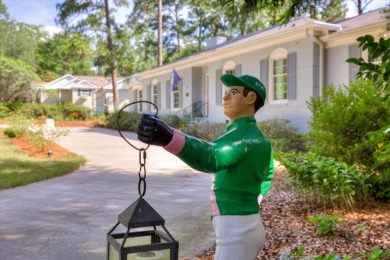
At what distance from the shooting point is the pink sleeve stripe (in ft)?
5.05

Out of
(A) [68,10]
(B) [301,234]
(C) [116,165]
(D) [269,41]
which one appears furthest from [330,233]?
(A) [68,10]

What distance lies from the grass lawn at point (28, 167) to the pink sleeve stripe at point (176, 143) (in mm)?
7030

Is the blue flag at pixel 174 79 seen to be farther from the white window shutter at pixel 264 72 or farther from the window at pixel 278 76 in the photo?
the window at pixel 278 76

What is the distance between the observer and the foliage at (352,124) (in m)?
5.61

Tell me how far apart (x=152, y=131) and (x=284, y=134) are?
453 inches

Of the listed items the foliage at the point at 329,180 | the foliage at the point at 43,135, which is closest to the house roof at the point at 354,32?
the foliage at the point at 329,180

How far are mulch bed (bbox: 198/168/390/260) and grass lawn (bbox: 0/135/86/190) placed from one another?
5.05m

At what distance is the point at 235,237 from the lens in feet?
6.08

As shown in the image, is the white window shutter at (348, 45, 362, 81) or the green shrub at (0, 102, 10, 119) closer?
the white window shutter at (348, 45, 362, 81)

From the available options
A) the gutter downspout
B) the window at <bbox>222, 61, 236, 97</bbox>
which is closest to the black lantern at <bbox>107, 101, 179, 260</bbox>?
the gutter downspout

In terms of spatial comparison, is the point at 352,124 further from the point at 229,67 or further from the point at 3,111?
the point at 3,111

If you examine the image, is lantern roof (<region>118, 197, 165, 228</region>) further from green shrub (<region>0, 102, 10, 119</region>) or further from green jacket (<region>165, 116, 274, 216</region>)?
green shrub (<region>0, 102, 10, 119</region>)

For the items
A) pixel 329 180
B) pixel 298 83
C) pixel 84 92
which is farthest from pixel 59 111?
pixel 329 180

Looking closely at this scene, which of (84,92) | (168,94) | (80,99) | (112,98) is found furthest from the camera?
(112,98)
